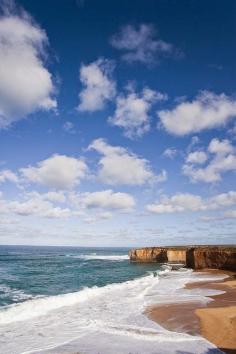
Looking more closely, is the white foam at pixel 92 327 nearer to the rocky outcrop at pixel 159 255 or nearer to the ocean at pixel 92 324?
the ocean at pixel 92 324

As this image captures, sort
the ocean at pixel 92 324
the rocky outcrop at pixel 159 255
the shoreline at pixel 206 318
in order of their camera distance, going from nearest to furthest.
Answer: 1. the ocean at pixel 92 324
2. the shoreline at pixel 206 318
3. the rocky outcrop at pixel 159 255

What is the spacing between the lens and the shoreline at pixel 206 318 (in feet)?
45.8

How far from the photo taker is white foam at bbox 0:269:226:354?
13.0 meters

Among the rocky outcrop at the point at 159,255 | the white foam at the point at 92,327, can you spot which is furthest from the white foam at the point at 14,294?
the rocky outcrop at the point at 159,255

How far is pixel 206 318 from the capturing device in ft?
56.0

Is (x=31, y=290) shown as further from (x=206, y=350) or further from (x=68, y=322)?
(x=206, y=350)

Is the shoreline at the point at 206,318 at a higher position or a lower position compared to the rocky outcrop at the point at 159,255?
lower

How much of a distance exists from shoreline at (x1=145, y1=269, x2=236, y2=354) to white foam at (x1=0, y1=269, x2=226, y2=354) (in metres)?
0.64

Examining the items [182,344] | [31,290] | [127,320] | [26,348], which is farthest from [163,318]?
[31,290]

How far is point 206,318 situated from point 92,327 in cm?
566

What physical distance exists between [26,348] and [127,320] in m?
5.92

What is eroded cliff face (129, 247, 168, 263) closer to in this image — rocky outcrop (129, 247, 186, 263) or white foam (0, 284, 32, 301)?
rocky outcrop (129, 247, 186, 263)

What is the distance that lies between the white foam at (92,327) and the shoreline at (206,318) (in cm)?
64

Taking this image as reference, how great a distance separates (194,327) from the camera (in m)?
15.6
